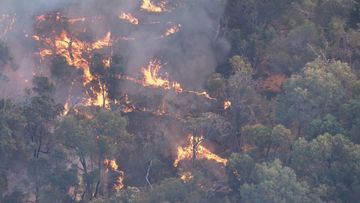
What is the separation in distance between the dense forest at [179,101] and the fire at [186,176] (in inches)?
2.5

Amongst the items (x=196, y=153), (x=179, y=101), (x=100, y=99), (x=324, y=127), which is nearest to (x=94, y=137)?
(x=100, y=99)

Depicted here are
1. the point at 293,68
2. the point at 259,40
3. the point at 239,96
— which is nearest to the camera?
the point at 239,96

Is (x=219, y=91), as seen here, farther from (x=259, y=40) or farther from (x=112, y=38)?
(x=112, y=38)

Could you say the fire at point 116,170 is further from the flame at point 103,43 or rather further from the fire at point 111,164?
the flame at point 103,43

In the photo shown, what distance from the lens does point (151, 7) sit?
3178 cm

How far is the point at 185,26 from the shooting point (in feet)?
104

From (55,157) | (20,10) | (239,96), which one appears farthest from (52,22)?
(239,96)

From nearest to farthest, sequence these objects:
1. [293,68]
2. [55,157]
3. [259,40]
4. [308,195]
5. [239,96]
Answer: [308,195], [55,157], [239,96], [293,68], [259,40]

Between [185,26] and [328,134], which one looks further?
[185,26]

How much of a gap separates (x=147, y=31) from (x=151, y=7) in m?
1.40

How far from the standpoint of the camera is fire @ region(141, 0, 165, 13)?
3162 centimetres

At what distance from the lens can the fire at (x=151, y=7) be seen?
31.6 m

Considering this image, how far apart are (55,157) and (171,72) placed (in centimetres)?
784

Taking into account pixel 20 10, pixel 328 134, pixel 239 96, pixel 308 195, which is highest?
pixel 20 10
